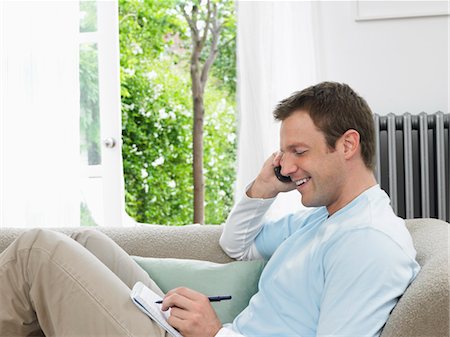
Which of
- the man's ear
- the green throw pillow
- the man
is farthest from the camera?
the green throw pillow

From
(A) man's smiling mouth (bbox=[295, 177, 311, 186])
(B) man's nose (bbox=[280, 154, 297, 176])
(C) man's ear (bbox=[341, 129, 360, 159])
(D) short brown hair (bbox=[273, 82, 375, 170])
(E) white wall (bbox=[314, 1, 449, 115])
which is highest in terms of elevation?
(E) white wall (bbox=[314, 1, 449, 115])

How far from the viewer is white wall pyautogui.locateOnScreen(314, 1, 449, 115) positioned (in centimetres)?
353

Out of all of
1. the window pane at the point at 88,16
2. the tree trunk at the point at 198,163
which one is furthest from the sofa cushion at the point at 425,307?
the tree trunk at the point at 198,163

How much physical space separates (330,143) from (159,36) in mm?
4067

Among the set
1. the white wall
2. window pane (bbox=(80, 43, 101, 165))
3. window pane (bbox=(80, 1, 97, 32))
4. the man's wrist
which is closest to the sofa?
the man's wrist

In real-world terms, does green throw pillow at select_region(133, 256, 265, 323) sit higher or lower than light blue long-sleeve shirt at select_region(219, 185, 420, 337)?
lower

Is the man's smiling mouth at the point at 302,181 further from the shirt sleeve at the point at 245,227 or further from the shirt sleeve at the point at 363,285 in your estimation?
the shirt sleeve at the point at 245,227

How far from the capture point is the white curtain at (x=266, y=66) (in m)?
3.58

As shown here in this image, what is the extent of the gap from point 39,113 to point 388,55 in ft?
5.46

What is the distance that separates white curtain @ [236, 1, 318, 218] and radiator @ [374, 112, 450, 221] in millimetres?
429

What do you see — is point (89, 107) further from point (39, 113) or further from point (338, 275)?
point (338, 275)

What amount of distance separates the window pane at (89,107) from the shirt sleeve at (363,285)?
241 centimetres

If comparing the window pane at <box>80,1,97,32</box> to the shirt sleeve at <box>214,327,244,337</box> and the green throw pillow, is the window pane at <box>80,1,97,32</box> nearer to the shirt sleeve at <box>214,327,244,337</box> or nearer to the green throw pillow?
the green throw pillow

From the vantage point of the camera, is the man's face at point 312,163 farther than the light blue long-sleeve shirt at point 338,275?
Yes
